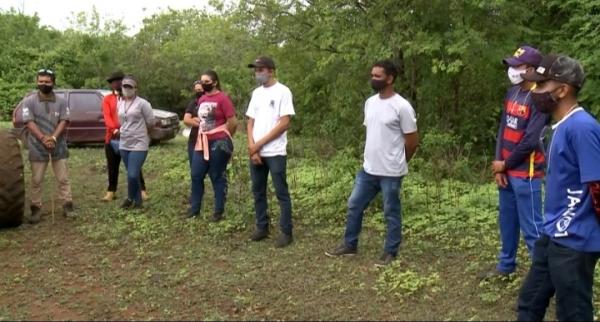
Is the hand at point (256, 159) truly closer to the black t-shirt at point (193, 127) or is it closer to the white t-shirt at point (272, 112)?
the white t-shirt at point (272, 112)

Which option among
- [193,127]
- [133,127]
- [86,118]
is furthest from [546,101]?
[86,118]

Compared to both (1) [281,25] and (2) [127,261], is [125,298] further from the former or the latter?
(1) [281,25]

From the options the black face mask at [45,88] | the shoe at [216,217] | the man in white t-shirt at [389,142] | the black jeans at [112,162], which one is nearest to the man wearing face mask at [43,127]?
the black face mask at [45,88]

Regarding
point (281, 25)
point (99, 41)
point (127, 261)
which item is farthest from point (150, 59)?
point (127, 261)

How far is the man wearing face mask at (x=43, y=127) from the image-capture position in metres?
7.73

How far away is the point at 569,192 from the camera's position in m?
3.53

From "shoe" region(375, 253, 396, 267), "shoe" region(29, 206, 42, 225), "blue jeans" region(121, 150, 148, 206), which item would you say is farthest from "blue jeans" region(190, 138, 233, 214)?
"shoe" region(375, 253, 396, 267)

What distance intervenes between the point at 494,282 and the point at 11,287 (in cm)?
407

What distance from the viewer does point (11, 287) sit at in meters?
5.48

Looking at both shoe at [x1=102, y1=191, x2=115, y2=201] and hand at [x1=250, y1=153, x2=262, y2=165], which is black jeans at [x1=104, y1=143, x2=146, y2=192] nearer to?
shoe at [x1=102, y1=191, x2=115, y2=201]

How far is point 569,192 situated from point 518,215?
60.4 inches

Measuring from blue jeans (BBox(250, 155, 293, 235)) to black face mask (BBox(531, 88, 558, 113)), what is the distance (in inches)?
124

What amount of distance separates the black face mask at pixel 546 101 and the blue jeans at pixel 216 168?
4.41 m

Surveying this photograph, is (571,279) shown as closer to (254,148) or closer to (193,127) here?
(254,148)
